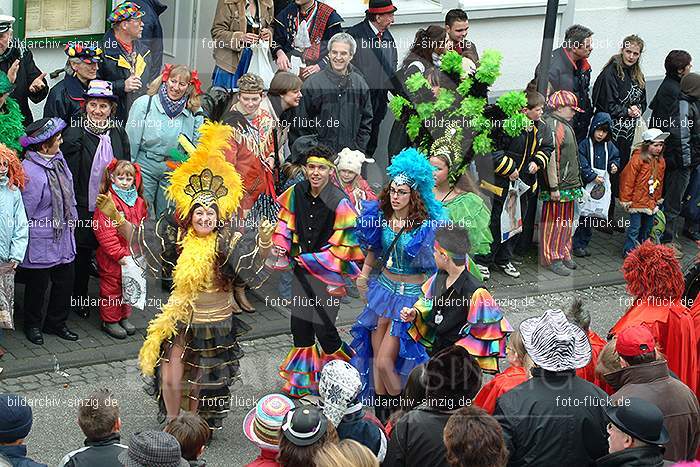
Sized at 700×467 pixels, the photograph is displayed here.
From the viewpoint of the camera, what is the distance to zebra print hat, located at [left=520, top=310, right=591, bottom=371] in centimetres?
705

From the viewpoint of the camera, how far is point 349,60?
12.1 metres

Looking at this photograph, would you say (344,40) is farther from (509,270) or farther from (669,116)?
(669,116)

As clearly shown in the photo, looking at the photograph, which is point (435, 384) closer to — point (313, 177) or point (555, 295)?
point (313, 177)

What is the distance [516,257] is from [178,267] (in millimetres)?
5237

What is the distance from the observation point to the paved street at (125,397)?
887 cm

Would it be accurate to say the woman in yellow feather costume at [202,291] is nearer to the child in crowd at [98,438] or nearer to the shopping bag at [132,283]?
the shopping bag at [132,283]

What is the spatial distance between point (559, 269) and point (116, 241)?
4742 millimetres

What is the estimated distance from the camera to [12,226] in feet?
31.7

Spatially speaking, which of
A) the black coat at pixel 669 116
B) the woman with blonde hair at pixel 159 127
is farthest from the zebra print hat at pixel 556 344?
the black coat at pixel 669 116

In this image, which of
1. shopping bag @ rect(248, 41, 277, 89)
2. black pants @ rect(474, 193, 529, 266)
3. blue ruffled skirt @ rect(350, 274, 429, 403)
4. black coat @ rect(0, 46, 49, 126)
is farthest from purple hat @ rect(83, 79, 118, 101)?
black pants @ rect(474, 193, 529, 266)

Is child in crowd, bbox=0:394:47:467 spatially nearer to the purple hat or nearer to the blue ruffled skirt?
the blue ruffled skirt

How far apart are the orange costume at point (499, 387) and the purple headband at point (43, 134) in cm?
415

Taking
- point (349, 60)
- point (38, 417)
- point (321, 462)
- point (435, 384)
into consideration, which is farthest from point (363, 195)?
point (321, 462)

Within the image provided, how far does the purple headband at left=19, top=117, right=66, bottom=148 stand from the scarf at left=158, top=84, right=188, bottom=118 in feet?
4.65
